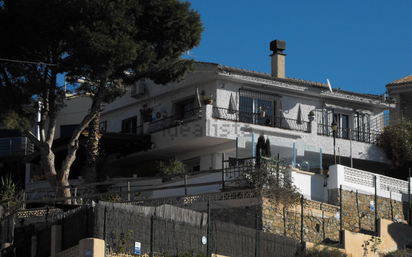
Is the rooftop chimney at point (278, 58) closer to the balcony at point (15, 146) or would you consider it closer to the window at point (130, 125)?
Answer: the window at point (130, 125)

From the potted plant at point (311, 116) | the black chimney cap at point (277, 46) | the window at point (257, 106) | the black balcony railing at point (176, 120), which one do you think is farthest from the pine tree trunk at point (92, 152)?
the black chimney cap at point (277, 46)

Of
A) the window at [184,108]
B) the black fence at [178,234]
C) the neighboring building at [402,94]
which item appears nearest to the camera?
the black fence at [178,234]

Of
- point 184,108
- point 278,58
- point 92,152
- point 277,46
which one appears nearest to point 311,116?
point 278,58

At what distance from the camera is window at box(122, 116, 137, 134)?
38.8m

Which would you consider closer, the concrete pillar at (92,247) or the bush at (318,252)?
the concrete pillar at (92,247)

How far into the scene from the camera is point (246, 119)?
3512 cm

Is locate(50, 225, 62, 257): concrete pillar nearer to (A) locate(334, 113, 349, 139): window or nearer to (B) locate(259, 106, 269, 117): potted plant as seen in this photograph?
(B) locate(259, 106, 269, 117): potted plant

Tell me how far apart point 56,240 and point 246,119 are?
16.1 meters

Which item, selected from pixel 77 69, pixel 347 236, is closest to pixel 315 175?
pixel 347 236

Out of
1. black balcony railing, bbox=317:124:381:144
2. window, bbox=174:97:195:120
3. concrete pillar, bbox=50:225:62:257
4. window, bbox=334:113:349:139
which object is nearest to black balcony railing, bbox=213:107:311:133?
window, bbox=174:97:195:120

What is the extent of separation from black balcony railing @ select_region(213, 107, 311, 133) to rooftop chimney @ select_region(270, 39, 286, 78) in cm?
321

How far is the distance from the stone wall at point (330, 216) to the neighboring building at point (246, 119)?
3017mm

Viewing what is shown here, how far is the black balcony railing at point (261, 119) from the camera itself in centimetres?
3441

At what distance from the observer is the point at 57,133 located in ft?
152
